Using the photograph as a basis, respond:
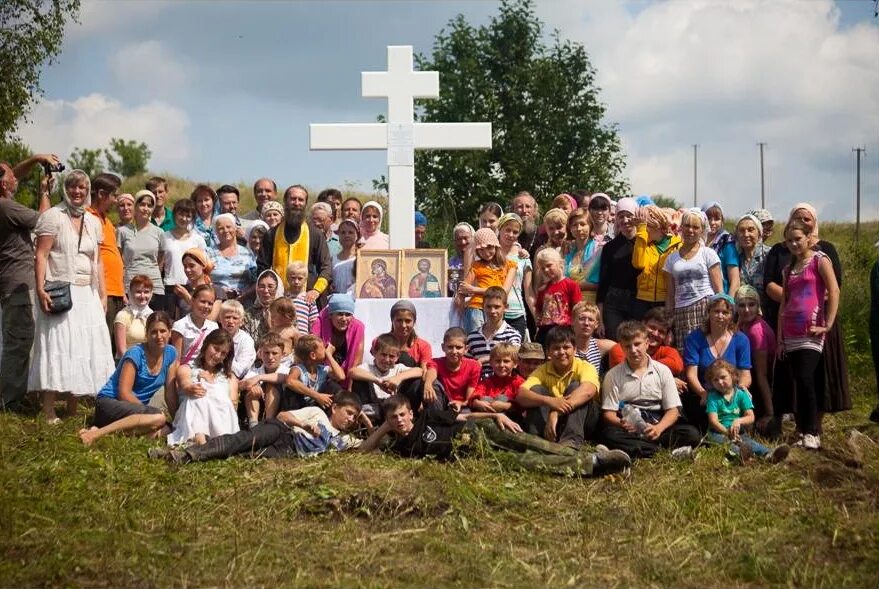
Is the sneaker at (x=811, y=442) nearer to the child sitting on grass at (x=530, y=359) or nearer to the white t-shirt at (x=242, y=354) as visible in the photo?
the child sitting on grass at (x=530, y=359)

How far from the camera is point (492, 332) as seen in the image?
28.5 ft

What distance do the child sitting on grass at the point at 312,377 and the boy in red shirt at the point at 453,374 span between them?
703 mm

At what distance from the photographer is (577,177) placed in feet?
60.7

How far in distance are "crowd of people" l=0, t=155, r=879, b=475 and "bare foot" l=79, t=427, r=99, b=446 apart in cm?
3

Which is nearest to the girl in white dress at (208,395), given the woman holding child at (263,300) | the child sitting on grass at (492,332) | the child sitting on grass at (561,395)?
the woman holding child at (263,300)

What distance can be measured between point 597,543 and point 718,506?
92 cm

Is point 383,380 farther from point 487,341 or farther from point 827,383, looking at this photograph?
point 827,383

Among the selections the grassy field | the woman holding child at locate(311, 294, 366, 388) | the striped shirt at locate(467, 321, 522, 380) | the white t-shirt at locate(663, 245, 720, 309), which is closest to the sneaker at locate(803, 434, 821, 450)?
the grassy field

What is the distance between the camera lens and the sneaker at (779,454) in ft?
23.9

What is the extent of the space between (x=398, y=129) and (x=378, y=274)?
1.94 metres

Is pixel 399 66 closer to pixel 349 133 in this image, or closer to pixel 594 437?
pixel 349 133

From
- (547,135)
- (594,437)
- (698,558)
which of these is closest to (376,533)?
(698,558)

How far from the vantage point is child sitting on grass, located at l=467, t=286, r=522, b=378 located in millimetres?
8625

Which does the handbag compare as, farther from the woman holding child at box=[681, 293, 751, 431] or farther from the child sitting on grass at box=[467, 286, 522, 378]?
the woman holding child at box=[681, 293, 751, 431]
